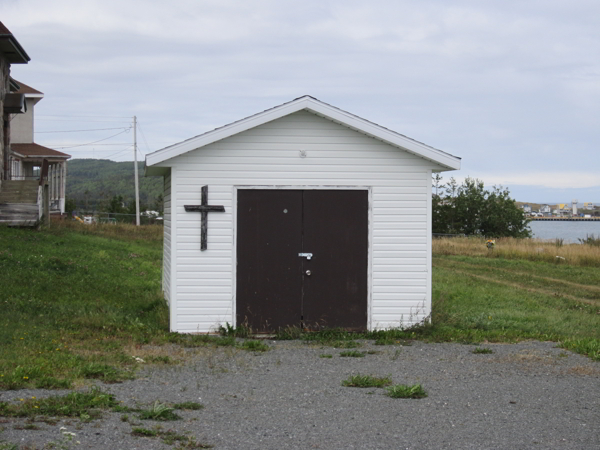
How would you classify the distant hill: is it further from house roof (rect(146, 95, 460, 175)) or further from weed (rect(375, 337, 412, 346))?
weed (rect(375, 337, 412, 346))

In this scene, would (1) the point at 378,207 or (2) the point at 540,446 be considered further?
(1) the point at 378,207

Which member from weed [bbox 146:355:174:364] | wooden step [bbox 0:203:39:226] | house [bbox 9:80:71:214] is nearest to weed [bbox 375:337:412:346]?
weed [bbox 146:355:174:364]

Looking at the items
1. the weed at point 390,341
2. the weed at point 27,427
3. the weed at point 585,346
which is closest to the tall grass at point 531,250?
the weed at point 585,346

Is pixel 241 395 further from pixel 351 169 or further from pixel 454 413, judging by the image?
pixel 351 169

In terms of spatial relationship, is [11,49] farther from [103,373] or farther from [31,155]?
[103,373]

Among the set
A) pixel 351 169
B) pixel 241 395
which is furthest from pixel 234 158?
pixel 241 395

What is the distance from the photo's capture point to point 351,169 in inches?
474

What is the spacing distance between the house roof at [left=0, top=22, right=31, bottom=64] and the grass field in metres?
6.49

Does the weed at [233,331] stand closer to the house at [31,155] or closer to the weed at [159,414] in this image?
the weed at [159,414]

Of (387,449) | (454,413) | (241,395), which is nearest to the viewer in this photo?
(387,449)

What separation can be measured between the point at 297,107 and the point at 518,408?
619 centimetres

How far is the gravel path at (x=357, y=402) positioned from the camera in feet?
20.1

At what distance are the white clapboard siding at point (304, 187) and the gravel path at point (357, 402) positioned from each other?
1.51 meters

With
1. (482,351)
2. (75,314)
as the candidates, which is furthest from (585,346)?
(75,314)
